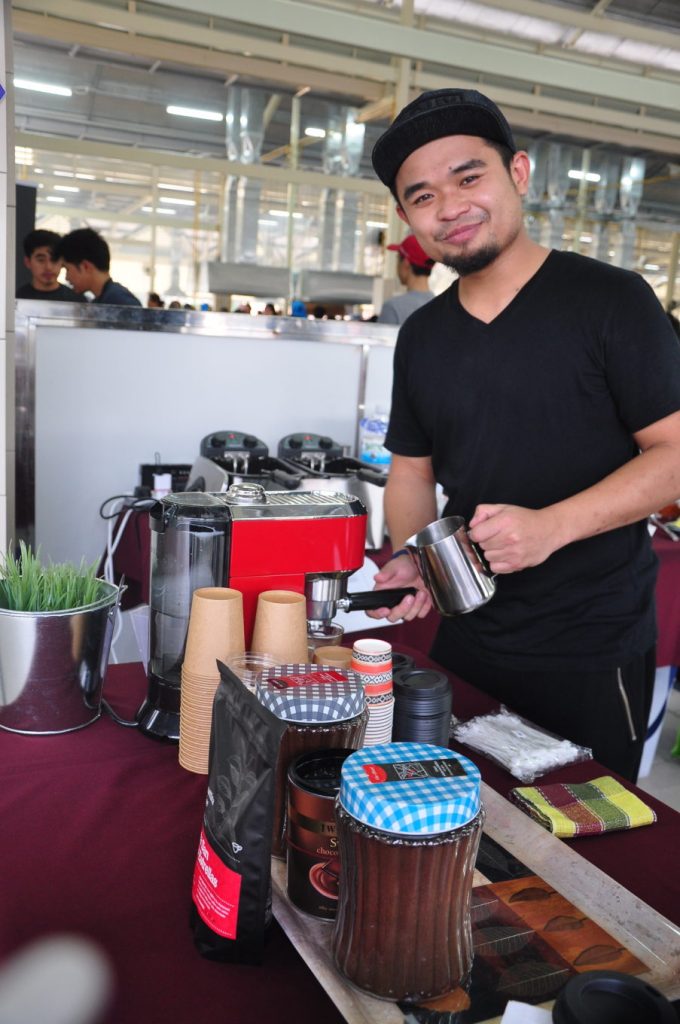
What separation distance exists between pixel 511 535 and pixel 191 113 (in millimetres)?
10004

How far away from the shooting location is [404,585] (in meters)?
1.35

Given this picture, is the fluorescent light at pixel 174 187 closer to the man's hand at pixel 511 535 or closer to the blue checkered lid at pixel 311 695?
the man's hand at pixel 511 535

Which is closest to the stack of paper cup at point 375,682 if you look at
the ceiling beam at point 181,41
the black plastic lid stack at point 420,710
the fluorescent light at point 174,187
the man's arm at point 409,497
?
the black plastic lid stack at point 420,710

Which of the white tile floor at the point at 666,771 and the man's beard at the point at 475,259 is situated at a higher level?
the man's beard at the point at 475,259

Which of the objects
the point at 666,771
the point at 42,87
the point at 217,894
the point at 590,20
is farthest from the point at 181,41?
the point at 217,894

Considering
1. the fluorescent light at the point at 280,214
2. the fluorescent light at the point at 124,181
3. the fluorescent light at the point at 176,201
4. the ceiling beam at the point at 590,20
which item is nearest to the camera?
the ceiling beam at the point at 590,20

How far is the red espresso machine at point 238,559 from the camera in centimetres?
112

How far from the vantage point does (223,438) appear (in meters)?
2.72

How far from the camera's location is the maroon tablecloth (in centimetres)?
69

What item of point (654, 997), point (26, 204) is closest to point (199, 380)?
point (654, 997)

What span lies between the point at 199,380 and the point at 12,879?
244cm

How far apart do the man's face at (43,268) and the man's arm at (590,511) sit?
13.2ft

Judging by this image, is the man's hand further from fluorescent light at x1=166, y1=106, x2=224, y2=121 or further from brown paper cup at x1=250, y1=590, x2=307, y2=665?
fluorescent light at x1=166, y1=106, x2=224, y2=121

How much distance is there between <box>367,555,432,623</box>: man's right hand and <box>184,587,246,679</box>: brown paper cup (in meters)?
0.33
